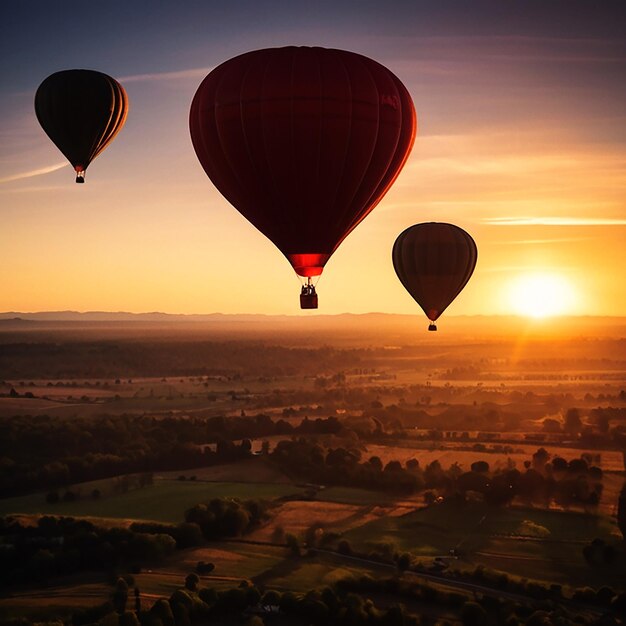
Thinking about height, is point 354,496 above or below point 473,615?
above

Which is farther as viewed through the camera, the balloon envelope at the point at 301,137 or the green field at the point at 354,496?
the green field at the point at 354,496

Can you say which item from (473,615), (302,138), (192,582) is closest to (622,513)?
(473,615)

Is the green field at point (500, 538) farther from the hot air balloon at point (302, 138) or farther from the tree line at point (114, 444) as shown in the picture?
the tree line at point (114, 444)

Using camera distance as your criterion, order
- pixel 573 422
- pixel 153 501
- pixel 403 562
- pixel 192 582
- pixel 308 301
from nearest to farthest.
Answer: pixel 308 301, pixel 192 582, pixel 403 562, pixel 153 501, pixel 573 422

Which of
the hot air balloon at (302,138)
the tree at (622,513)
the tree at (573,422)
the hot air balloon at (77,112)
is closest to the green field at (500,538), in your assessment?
the tree at (622,513)

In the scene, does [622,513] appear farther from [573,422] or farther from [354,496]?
[573,422]

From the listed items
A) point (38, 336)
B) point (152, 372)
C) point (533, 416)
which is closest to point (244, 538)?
point (533, 416)

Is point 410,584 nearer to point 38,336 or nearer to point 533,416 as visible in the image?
point 533,416
